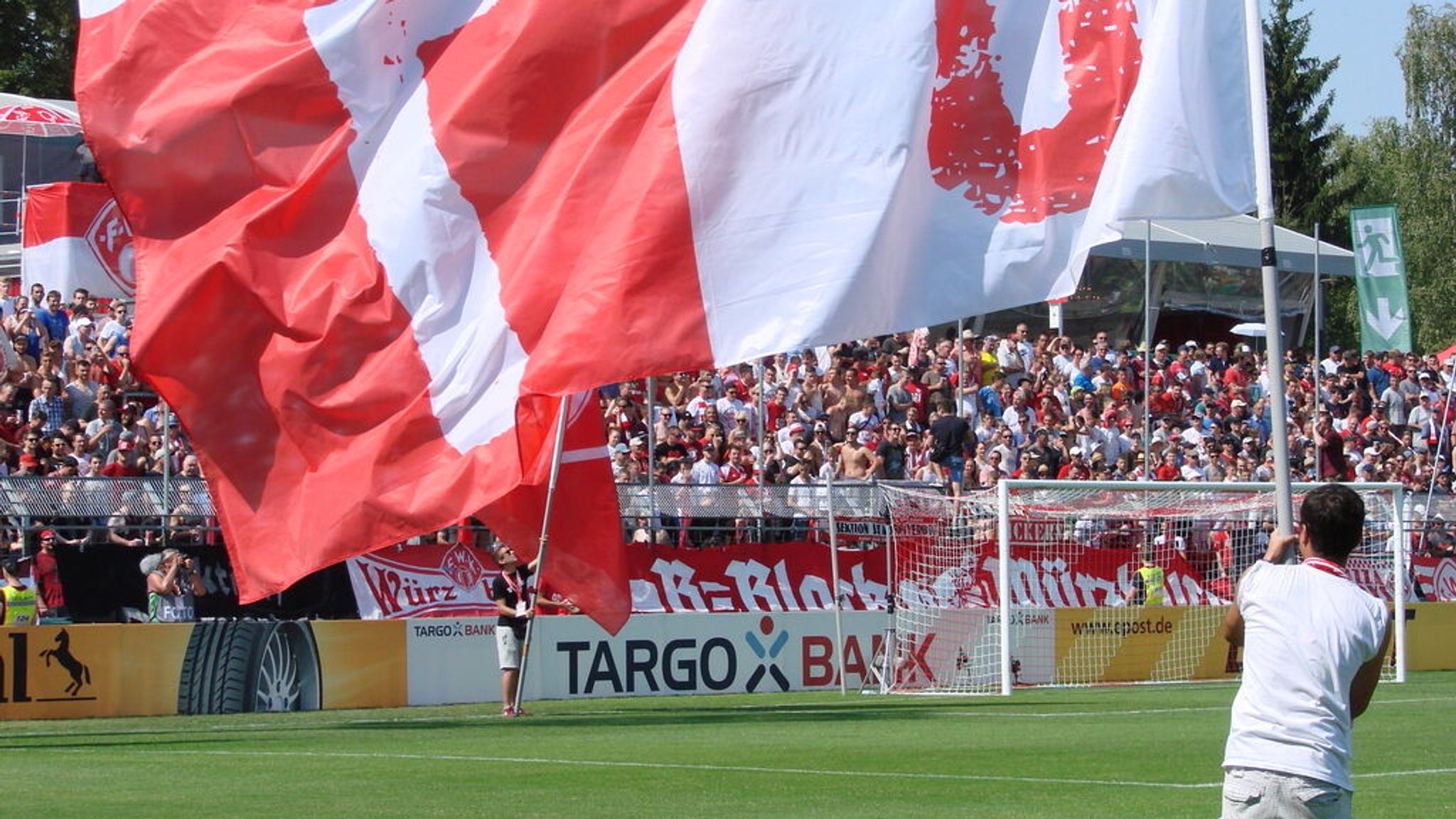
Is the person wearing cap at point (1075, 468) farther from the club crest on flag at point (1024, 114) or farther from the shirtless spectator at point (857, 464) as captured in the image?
the club crest on flag at point (1024, 114)

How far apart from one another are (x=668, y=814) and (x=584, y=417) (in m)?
5.83

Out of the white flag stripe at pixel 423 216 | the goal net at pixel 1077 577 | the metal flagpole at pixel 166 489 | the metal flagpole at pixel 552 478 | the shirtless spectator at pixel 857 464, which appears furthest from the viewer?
the shirtless spectator at pixel 857 464

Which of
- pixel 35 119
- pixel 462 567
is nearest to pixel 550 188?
pixel 462 567

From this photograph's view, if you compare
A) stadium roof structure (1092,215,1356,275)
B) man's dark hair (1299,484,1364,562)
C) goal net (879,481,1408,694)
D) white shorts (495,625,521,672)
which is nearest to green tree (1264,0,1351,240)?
stadium roof structure (1092,215,1356,275)

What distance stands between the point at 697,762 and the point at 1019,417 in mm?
19608

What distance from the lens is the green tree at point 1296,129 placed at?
87.3 m

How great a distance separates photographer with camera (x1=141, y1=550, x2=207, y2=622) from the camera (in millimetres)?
23953

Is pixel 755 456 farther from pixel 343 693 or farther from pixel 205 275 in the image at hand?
pixel 205 275

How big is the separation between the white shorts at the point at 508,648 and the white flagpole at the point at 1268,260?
13664 millimetres

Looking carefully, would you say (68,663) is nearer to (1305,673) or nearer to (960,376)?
(960,376)

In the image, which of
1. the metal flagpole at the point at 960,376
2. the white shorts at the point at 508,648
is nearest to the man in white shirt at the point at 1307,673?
the white shorts at the point at 508,648

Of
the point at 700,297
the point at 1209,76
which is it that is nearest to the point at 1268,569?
the point at 1209,76

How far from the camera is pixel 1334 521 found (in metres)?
6.50

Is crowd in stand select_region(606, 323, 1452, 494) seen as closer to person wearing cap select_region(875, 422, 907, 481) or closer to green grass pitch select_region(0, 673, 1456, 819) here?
person wearing cap select_region(875, 422, 907, 481)
